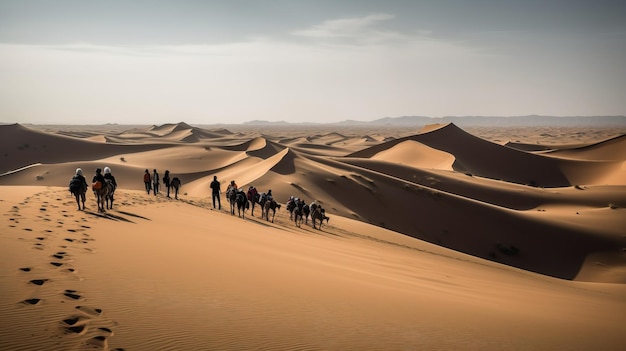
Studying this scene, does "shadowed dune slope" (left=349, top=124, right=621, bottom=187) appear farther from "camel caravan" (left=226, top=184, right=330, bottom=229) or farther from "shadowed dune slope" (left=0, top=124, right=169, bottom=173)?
"camel caravan" (left=226, top=184, right=330, bottom=229)

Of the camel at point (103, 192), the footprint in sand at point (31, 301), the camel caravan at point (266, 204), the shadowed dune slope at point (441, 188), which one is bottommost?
the shadowed dune slope at point (441, 188)

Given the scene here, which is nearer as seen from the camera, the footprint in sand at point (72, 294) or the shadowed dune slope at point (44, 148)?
the footprint in sand at point (72, 294)

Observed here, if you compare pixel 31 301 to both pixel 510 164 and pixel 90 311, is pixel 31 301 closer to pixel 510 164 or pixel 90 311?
pixel 90 311

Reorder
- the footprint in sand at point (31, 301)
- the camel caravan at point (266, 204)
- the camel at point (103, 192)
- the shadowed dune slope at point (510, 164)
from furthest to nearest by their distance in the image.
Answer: the shadowed dune slope at point (510, 164) < the camel caravan at point (266, 204) < the camel at point (103, 192) < the footprint in sand at point (31, 301)

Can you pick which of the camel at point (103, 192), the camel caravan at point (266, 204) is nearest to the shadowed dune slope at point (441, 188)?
the camel caravan at point (266, 204)

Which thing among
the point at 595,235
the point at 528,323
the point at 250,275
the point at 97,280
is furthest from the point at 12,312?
the point at 595,235

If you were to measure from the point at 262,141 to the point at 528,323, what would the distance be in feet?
209

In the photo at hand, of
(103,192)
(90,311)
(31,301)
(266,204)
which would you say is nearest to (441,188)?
(266,204)

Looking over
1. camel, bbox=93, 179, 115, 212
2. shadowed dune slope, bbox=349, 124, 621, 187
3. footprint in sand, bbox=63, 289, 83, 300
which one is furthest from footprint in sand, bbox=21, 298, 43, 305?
shadowed dune slope, bbox=349, 124, 621, 187

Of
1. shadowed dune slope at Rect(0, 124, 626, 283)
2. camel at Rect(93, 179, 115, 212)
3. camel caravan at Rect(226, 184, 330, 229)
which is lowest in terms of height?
shadowed dune slope at Rect(0, 124, 626, 283)

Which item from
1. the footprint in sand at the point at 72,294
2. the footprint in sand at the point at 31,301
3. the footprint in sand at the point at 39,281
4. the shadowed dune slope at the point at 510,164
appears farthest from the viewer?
the shadowed dune slope at the point at 510,164

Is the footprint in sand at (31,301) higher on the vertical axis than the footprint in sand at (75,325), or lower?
higher

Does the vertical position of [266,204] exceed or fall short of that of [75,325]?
it falls short

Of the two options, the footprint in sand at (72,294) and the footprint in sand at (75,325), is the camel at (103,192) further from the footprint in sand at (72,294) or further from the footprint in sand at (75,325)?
the footprint in sand at (75,325)
